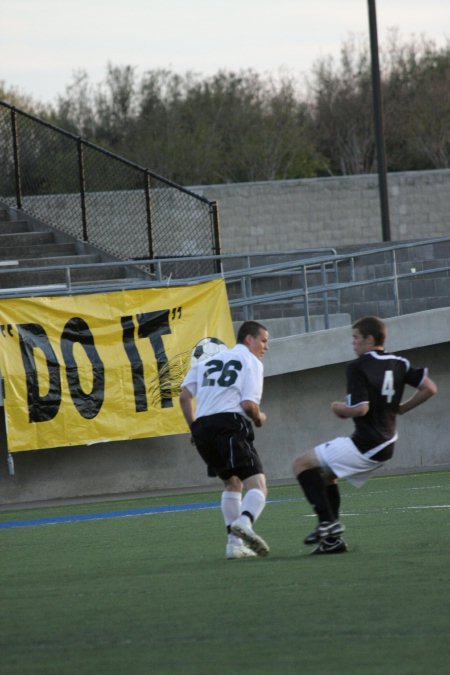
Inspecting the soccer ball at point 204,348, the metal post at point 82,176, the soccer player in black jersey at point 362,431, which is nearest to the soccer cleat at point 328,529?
the soccer player in black jersey at point 362,431

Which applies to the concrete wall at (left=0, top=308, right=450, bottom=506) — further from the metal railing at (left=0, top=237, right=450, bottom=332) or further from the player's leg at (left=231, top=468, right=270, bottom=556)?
the player's leg at (left=231, top=468, right=270, bottom=556)

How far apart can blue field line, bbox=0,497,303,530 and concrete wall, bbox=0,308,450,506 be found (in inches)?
120

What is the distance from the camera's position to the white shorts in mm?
9117

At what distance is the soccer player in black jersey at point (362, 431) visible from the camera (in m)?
9.05

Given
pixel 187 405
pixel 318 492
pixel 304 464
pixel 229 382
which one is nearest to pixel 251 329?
pixel 229 382

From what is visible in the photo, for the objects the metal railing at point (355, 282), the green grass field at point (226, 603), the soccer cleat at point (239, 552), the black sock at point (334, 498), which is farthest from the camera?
the metal railing at point (355, 282)

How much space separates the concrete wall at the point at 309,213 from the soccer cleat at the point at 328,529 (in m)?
22.4

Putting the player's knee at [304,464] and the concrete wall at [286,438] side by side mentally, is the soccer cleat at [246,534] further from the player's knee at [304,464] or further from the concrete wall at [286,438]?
the concrete wall at [286,438]

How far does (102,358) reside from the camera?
1839 cm

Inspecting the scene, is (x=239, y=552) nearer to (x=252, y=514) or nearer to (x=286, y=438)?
(x=252, y=514)

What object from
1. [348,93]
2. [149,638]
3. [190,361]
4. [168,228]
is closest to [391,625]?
[149,638]

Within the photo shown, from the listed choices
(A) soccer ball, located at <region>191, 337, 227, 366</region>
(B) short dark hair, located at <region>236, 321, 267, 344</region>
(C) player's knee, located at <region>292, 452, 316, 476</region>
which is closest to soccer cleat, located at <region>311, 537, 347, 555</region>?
(C) player's knee, located at <region>292, 452, 316, 476</region>

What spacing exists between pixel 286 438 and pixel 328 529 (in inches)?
433

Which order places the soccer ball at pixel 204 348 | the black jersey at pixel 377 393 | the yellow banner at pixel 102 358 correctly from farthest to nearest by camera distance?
the soccer ball at pixel 204 348, the yellow banner at pixel 102 358, the black jersey at pixel 377 393
